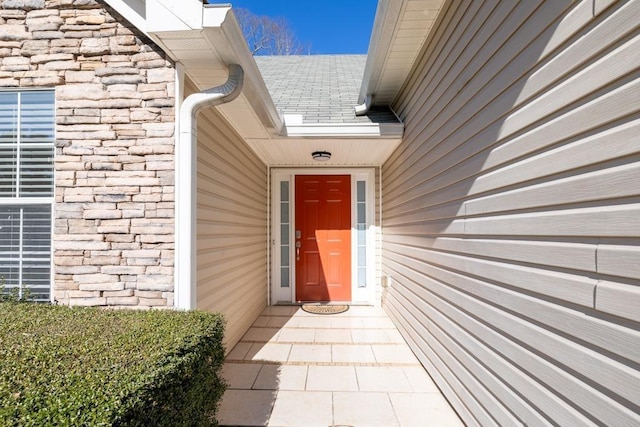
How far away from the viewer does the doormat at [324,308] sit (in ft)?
15.4

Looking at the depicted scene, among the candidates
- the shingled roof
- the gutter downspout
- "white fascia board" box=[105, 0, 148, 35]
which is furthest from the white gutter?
"white fascia board" box=[105, 0, 148, 35]

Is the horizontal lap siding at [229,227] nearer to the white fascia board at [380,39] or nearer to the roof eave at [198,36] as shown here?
the roof eave at [198,36]

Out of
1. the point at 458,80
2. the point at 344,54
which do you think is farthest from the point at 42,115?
the point at 344,54

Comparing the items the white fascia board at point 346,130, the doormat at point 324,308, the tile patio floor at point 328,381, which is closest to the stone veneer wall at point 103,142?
the tile patio floor at point 328,381

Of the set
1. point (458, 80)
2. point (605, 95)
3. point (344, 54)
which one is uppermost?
point (344, 54)

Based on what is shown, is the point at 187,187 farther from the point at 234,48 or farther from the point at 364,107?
the point at 364,107

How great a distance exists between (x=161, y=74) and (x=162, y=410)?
2.00m

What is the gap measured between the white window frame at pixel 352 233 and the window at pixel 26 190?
315 cm

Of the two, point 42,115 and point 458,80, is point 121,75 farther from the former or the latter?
point 458,80

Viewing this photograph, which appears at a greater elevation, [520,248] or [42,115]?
[42,115]

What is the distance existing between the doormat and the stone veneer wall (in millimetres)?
2804

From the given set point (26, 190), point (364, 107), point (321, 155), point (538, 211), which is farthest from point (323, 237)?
point (538, 211)

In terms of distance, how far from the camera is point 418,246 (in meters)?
3.12

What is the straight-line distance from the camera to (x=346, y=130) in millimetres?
3588
